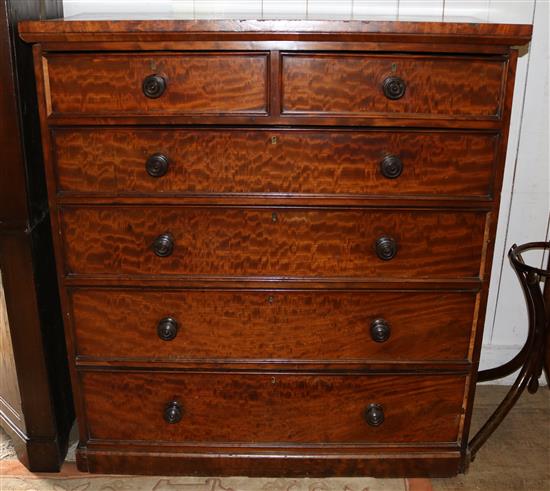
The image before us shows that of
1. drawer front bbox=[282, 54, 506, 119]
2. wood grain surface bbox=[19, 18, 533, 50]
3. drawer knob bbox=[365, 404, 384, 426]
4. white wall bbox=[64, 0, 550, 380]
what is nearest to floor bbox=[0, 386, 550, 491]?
drawer knob bbox=[365, 404, 384, 426]

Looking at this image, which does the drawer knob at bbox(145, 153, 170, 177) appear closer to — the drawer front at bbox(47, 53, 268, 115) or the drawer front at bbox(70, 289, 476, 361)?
the drawer front at bbox(47, 53, 268, 115)

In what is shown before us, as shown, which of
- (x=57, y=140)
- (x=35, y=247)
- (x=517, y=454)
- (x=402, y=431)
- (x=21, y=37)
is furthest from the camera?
(x=517, y=454)

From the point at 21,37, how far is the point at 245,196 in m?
0.63

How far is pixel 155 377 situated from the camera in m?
1.78

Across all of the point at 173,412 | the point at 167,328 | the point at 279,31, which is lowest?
the point at 173,412

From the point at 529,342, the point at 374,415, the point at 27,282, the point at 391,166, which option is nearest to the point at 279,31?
the point at 391,166

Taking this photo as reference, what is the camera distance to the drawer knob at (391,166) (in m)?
1.54

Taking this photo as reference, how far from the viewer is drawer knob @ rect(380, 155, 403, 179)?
1.54 m

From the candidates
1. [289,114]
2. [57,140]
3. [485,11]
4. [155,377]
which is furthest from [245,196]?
[485,11]

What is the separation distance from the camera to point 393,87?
1481mm

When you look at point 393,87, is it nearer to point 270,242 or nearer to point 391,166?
point 391,166

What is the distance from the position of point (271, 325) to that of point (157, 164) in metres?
0.52

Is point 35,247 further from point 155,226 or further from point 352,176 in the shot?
point 352,176

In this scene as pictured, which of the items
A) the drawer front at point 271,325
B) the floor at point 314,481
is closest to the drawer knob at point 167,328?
the drawer front at point 271,325
